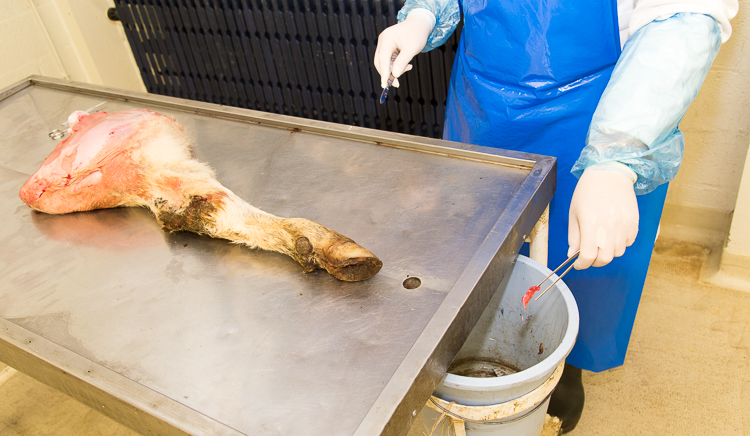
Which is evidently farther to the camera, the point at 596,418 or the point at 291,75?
the point at 291,75

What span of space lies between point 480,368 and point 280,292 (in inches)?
25.2

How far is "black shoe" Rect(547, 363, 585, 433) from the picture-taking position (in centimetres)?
157

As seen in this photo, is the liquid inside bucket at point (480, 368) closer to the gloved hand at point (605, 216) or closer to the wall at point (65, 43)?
the gloved hand at point (605, 216)

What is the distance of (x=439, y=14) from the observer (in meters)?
1.39

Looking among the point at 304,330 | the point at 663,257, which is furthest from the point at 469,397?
the point at 663,257

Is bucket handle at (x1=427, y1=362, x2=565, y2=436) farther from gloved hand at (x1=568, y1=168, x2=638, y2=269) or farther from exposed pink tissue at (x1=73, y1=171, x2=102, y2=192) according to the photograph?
exposed pink tissue at (x1=73, y1=171, x2=102, y2=192)

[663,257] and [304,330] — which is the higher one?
[304,330]

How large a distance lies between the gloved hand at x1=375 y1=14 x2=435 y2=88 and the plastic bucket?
550 millimetres

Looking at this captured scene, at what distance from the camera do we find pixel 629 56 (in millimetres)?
984

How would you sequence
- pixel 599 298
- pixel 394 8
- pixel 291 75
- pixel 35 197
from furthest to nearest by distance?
pixel 291 75, pixel 394 8, pixel 599 298, pixel 35 197

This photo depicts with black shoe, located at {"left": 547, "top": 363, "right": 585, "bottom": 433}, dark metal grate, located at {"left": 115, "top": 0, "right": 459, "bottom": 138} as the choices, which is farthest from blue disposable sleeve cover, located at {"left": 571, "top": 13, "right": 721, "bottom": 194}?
dark metal grate, located at {"left": 115, "top": 0, "right": 459, "bottom": 138}

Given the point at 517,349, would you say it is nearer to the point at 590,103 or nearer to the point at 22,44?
the point at 590,103

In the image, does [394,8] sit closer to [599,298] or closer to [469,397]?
[599,298]

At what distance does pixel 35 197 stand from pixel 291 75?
1495mm
